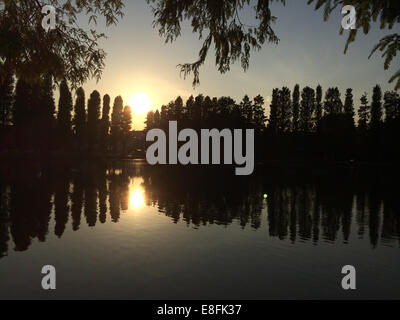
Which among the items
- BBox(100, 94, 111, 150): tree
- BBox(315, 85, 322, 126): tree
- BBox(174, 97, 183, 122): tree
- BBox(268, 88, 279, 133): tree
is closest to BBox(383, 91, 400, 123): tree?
BBox(315, 85, 322, 126): tree

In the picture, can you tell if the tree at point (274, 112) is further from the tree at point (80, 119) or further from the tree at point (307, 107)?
the tree at point (80, 119)

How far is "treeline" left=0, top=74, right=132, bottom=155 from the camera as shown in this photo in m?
64.9

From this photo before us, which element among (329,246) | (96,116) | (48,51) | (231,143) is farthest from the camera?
(96,116)

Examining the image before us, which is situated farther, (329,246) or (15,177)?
(15,177)

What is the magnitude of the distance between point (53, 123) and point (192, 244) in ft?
202

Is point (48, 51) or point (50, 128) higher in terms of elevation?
point (50, 128)

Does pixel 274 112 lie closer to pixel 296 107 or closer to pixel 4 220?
pixel 296 107

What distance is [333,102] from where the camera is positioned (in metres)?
89.4

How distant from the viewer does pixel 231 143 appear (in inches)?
3270

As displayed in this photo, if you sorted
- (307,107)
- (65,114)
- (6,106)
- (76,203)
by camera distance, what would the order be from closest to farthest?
1. (76,203)
2. (6,106)
3. (65,114)
4. (307,107)

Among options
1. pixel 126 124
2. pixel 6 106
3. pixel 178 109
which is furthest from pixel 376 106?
pixel 6 106
